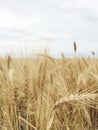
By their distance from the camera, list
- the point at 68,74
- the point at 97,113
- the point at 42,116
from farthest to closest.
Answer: the point at 68,74
the point at 97,113
the point at 42,116

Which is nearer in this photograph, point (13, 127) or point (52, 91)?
point (13, 127)

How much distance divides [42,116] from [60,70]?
1.88 ft

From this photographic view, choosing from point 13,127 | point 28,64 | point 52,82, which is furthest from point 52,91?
point 13,127

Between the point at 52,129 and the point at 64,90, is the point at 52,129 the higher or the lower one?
the lower one

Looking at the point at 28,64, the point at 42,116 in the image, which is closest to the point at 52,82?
the point at 28,64

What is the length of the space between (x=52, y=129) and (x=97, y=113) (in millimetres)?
395

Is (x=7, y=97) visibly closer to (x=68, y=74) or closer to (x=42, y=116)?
(x=42, y=116)

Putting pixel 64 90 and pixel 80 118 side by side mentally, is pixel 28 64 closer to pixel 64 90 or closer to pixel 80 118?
pixel 64 90

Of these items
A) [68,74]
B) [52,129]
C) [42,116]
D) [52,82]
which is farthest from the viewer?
[68,74]

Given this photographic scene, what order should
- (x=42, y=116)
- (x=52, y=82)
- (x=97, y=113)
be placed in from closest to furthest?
(x=42, y=116), (x=52, y=82), (x=97, y=113)

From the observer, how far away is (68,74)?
64.1 inches

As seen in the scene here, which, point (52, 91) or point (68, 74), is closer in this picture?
point (52, 91)

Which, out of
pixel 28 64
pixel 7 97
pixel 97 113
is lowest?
pixel 97 113

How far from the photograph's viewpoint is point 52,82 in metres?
1.33
